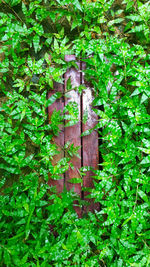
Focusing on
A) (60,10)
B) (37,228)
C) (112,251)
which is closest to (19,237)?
(37,228)

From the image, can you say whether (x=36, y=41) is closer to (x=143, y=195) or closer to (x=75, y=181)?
(x=75, y=181)

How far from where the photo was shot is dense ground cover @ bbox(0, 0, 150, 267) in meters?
1.83

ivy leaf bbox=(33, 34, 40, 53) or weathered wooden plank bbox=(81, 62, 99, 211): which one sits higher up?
ivy leaf bbox=(33, 34, 40, 53)

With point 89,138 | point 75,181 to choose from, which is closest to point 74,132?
point 89,138

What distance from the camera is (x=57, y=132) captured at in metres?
2.00

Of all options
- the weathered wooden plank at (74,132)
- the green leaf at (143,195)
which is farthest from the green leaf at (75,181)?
the green leaf at (143,195)

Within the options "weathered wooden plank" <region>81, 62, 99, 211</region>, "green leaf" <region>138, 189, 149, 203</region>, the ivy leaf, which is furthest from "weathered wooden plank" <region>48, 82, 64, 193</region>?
"green leaf" <region>138, 189, 149, 203</region>

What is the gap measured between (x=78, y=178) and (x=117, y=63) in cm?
107

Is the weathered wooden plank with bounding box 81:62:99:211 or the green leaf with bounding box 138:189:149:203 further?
the weathered wooden plank with bounding box 81:62:99:211

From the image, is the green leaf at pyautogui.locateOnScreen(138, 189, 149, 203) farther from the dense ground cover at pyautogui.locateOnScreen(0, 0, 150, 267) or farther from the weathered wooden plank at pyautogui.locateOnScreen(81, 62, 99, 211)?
the weathered wooden plank at pyautogui.locateOnScreen(81, 62, 99, 211)

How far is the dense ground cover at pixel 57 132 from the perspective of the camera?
1.83 m

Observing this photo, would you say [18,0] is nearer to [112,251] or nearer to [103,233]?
[103,233]

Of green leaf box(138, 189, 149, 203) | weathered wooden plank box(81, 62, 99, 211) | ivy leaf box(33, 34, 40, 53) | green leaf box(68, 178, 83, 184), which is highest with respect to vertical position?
ivy leaf box(33, 34, 40, 53)

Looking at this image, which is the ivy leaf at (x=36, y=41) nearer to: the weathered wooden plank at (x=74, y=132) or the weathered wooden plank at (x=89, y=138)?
the weathered wooden plank at (x=74, y=132)
